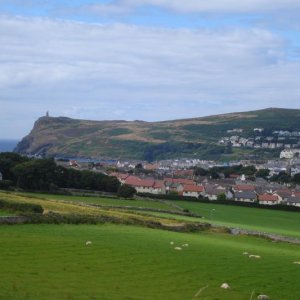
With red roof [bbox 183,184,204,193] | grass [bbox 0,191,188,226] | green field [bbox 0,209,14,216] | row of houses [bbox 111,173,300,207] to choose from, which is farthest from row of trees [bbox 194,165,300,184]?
green field [bbox 0,209,14,216]

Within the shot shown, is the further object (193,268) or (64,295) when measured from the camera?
(193,268)

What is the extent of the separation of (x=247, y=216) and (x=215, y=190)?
5113 centimetres

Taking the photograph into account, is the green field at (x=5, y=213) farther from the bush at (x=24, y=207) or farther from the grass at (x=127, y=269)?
the grass at (x=127, y=269)

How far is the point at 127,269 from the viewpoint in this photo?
26.5m

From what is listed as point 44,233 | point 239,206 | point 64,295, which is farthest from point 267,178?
point 64,295

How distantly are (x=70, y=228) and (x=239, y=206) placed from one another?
219ft

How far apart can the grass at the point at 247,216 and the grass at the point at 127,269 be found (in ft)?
125

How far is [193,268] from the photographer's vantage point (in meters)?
27.9

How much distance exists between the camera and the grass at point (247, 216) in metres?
74.8

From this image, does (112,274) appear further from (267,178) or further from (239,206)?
(267,178)

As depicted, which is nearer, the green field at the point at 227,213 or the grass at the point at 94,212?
the grass at the point at 94,212

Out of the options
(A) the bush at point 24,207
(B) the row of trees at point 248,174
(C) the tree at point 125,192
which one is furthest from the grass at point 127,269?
(B) the row of trees at point 248,174

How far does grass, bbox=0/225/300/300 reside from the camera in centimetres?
A: 2178

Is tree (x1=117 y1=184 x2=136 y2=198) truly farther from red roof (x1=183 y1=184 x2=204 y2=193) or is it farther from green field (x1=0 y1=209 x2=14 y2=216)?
green field (x1=0 y1=209 x2=14 y2=216)
